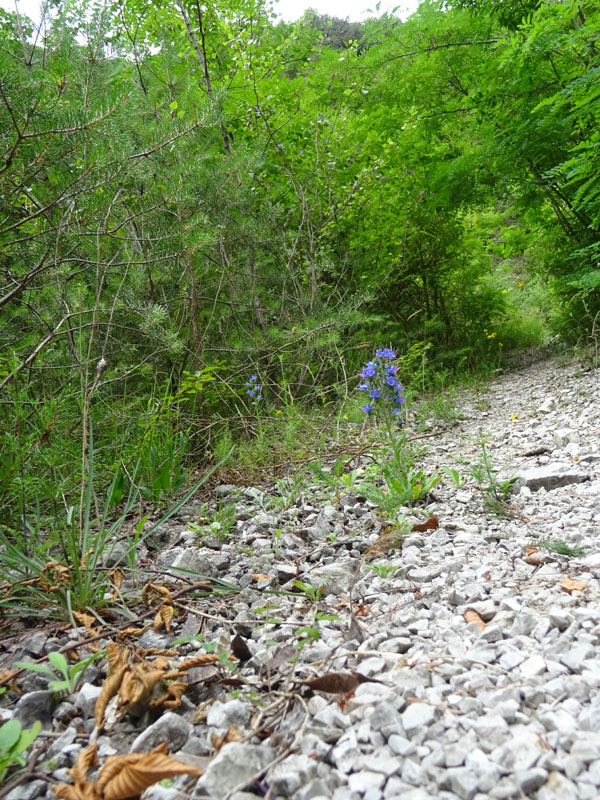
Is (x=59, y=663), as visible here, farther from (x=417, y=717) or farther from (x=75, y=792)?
(x=417, y=717)

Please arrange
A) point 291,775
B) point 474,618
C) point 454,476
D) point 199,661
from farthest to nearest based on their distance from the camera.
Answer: point 454,476 < point 474,618 < point 199,661 < point 291,775

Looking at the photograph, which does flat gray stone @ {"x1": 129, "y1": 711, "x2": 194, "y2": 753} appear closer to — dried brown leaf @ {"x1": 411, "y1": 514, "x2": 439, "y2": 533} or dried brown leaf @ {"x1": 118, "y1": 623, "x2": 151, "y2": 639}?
dried brown leaf @ {"x1": 118, "y1": 623, "x2": 151, "y2": 639}

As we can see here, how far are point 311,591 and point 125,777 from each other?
77 centimetres

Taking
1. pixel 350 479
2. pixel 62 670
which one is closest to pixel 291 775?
pixel 62 670

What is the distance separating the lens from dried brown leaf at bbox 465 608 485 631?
1.28 meters

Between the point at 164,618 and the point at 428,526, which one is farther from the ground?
the point at 164,618

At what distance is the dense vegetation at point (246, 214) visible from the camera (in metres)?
1.98

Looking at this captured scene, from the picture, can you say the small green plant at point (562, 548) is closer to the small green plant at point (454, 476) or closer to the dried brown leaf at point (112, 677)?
the small green plant at point (454, 476)

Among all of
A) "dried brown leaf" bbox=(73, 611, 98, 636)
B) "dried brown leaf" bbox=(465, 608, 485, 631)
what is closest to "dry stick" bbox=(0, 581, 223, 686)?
"dried brown leaf" bbox=(73, 611, 98, 636)

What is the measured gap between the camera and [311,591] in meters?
1.56

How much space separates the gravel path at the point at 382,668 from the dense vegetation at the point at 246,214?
2.04 feet

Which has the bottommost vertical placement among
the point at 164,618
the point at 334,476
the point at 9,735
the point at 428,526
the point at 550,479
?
the point at 550,479

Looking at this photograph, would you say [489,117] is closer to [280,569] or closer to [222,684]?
[280,569]

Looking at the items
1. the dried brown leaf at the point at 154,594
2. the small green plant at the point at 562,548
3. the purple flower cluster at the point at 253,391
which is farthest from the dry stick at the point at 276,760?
the purple flower cluster at the point at 253,391
